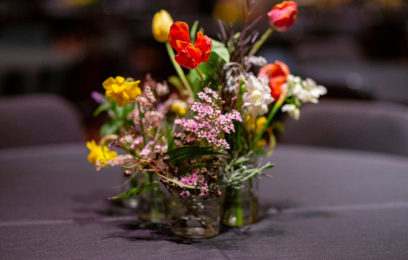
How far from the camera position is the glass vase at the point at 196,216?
2.85 ft

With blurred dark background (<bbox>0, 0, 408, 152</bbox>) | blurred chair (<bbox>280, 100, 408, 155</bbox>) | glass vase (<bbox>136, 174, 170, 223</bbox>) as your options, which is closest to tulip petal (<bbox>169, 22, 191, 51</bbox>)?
glass vase (<bbox>136, 174, 170, 223</bbox>)

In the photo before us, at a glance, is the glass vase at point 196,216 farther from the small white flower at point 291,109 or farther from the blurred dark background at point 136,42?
the blurred dark background at point 136,42

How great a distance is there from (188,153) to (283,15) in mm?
342

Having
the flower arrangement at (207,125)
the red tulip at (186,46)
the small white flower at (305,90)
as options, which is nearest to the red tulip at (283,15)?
the flower arrangement at (207,125)

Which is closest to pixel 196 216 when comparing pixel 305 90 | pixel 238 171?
pixel 238 171

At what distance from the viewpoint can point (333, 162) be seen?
152 cm

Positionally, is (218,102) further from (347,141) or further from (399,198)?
(347,141)

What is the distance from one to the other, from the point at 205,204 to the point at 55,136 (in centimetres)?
113

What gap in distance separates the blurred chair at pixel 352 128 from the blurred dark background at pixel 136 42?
1.43 metres

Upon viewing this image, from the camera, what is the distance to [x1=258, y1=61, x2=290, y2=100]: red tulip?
95cm

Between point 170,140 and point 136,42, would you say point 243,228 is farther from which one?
point 136,42

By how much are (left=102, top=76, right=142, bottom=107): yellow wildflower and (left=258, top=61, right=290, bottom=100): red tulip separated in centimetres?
26

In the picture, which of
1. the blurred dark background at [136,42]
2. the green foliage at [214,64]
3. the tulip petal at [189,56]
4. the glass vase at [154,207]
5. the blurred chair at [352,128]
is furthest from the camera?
the blurred dark background at [136,42]

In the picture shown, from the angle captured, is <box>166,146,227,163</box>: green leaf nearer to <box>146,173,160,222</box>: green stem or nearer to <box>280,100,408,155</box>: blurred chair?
<box>146,173,160,222</box>: green stem
